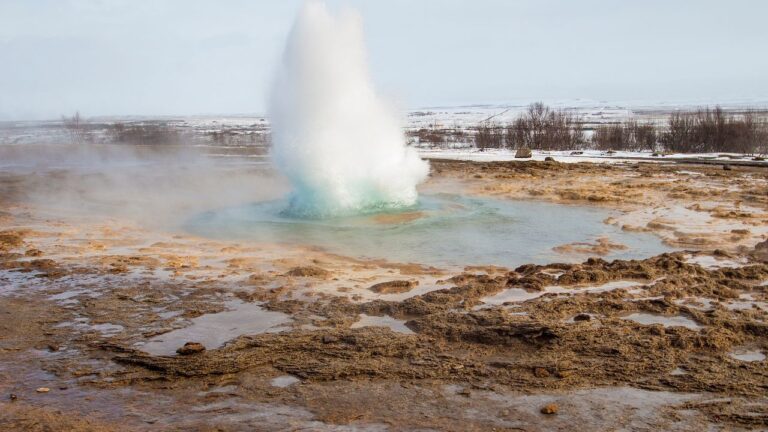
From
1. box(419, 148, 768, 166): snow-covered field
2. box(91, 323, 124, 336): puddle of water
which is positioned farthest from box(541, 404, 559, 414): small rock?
box(419, 148, 768, 166): snow-covered field

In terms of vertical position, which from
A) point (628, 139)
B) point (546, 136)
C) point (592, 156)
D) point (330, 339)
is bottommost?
point (330, 339)

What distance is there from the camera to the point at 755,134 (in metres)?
24.7

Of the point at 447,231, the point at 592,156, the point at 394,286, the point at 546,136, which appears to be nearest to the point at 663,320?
the point at 394,286

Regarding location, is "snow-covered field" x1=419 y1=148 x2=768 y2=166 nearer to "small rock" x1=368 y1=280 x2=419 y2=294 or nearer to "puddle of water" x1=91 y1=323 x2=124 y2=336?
"small rock" x1=368 y1=280 x2=419 y2=294

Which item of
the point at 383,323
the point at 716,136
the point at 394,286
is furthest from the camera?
the point at 716,136

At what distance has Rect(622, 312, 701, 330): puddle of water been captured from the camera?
539cm

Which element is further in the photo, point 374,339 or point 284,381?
point 374,339

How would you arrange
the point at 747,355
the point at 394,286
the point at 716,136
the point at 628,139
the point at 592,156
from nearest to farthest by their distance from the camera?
the point at 747,355 < the point at 394,286 < the point at 592,156 < the point at 716,136 < the point at 628,139

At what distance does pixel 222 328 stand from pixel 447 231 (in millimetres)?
5015

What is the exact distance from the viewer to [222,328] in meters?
5.59

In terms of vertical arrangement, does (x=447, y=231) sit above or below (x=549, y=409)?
above

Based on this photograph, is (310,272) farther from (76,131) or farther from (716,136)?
(76,131)

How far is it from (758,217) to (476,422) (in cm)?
878

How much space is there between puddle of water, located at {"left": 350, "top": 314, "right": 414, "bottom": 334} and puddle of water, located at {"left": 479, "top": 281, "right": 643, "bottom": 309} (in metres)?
0.93
